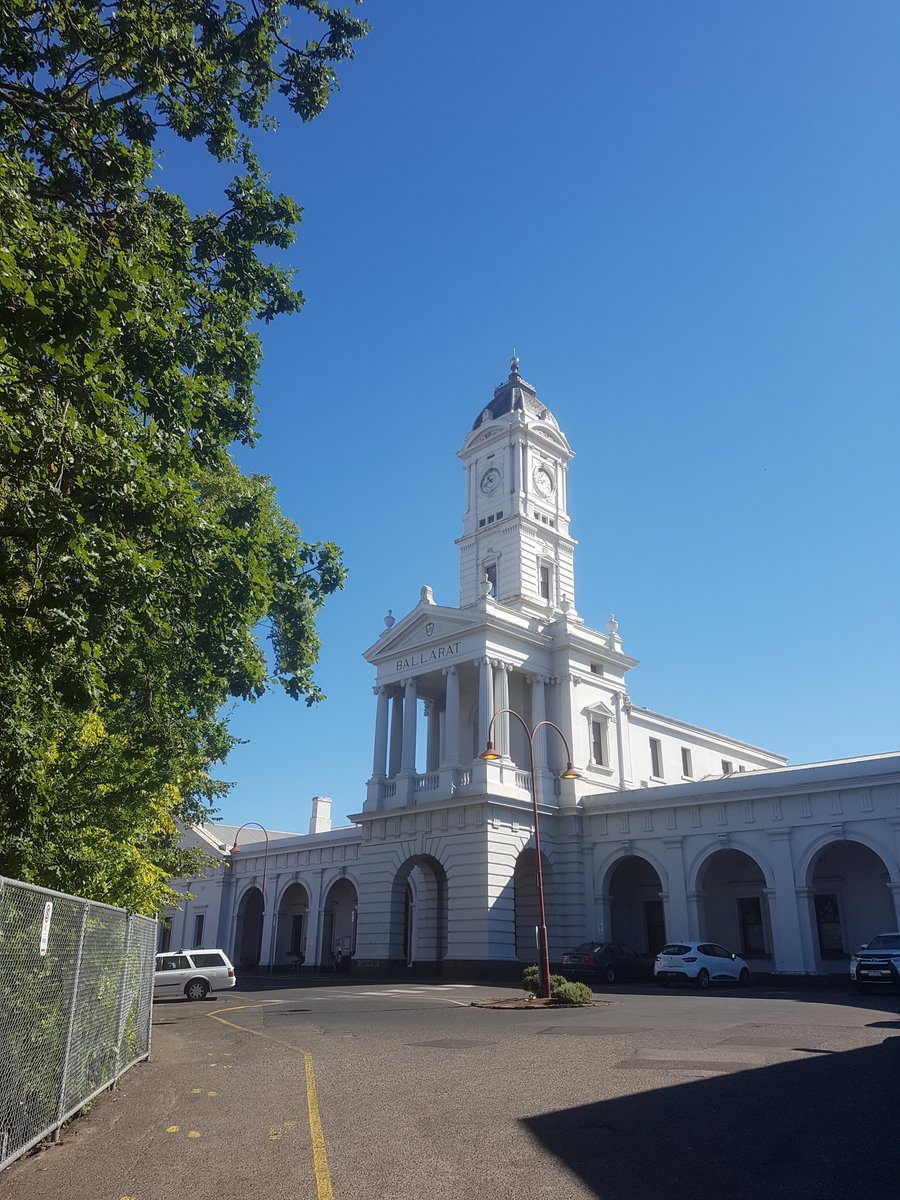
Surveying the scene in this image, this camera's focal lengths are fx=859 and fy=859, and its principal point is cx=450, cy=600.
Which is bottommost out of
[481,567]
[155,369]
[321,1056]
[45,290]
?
[321,1056]

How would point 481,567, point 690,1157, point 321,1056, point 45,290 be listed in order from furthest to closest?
point 481,567 < point 321,1056 < point 45,290 < point 690,1157

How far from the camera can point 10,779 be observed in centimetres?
920

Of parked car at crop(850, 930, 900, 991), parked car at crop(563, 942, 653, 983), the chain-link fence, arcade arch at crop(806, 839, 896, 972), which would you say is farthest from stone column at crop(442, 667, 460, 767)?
the chain-link fence

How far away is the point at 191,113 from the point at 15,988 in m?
12.3

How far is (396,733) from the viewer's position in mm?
39500

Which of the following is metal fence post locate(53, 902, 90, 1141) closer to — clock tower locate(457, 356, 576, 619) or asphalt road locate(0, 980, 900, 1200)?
asphalt road locate(0, 980, 900, 1200)

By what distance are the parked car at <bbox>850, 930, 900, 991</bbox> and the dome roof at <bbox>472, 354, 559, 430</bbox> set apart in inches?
1210

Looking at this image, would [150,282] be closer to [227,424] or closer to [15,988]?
[227,424]

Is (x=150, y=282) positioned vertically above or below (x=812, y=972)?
above

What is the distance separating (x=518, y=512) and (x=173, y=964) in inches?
1016

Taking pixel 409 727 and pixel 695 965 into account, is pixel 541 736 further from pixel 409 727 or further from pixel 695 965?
pixel 695 965

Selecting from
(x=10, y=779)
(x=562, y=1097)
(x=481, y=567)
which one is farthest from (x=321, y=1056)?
(x=481, y=567)

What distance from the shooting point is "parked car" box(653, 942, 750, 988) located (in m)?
26.5

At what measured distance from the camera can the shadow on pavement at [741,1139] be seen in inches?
215
